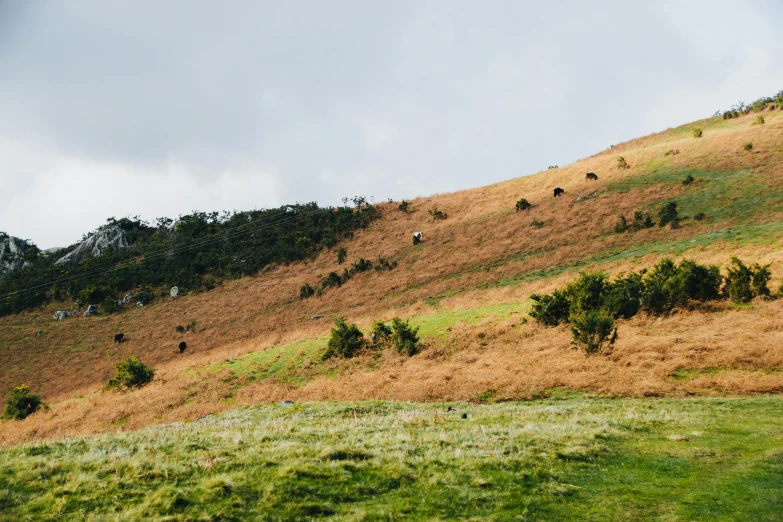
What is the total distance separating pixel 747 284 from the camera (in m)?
23.0

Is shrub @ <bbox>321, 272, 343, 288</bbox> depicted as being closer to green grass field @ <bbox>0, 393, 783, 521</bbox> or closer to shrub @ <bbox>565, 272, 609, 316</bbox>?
shrub @ <bbox>565, 272, 609, 316</bbox>

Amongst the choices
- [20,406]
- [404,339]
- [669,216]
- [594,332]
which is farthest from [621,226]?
[20,406]

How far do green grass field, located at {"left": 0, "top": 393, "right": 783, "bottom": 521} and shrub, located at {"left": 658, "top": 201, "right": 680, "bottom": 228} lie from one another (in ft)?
111

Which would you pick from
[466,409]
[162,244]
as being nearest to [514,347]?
[466,409]

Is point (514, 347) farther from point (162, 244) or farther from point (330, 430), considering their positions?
point (162, 244)

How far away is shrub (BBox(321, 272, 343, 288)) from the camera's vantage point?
55312 mm

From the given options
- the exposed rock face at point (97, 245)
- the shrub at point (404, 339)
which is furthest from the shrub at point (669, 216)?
the exposed rock face at point (97, 245)

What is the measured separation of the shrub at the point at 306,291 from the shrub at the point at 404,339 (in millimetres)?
26633

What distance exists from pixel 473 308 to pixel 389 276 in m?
18.2

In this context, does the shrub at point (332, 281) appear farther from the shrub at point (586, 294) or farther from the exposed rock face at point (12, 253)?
the exposed rock face at point (12, 253)

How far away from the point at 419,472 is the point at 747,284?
22553 mm

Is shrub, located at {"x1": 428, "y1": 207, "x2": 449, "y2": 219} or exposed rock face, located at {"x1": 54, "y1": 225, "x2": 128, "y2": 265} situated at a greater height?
exposed rock face, located at {"x1": 54, "y1": 225, "x2": 128, "y2": 265}

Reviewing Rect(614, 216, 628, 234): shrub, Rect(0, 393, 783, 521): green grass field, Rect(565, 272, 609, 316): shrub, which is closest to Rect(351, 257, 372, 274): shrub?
Rect(614, 216, 628, 234): shrub

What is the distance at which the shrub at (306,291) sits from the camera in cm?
5472
